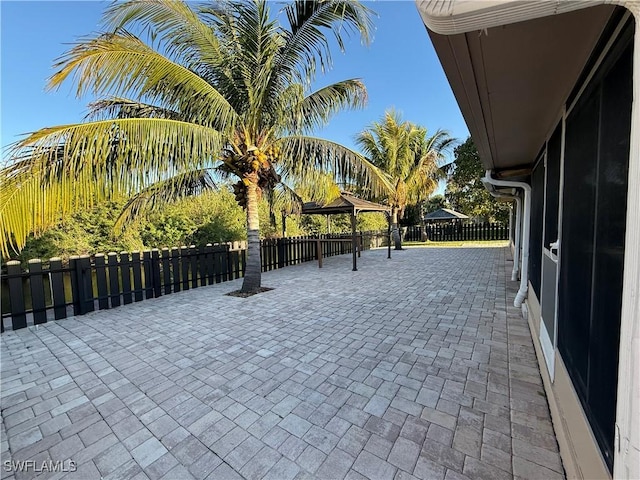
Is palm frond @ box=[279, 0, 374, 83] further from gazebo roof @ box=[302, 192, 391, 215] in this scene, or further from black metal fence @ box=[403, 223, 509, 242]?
black metal fence @ box=[403, 223, 509, 242]

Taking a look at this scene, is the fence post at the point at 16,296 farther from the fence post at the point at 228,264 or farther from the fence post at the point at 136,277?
the fence post at the point at 228,264

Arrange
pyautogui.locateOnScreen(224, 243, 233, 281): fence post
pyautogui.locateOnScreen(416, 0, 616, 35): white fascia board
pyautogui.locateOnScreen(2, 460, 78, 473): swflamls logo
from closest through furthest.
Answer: pyautogui.locateOnScreen(416, 0, 616, 35): white fascia board < pyautogui.locateOnScreen(2, 460, 78, 473): swflamls logo < pyautogui.locateOnScreen(224, 243, 233, 281): fence post

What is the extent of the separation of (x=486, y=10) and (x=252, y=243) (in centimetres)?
597

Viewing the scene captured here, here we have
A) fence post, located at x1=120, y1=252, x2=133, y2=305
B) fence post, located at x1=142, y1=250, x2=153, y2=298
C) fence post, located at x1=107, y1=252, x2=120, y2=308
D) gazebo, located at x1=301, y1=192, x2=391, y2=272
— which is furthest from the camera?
gazebo, located at x1=301, y1=192, x2=391, y2=272

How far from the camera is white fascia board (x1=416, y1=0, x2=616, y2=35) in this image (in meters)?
0.77

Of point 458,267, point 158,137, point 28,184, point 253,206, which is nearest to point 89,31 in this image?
point 158,137

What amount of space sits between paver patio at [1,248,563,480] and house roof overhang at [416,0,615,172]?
220cm

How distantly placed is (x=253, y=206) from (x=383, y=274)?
163 inches

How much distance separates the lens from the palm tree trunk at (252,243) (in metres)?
6.26

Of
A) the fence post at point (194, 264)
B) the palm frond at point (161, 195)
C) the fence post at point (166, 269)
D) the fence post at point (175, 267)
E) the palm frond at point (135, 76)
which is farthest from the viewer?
the fence post at point (194, 264)

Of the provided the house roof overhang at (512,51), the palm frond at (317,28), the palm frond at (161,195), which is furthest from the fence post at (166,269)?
the house roof overhang at (512,51)

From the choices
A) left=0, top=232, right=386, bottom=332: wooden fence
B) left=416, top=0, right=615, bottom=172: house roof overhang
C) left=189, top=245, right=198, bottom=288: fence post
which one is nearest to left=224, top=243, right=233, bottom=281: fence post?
left=0, top=232, right=386, bottom=332: wooden fence

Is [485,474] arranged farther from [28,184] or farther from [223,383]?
[28,184]

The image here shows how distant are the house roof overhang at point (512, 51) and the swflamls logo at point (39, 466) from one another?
302 centimetres
